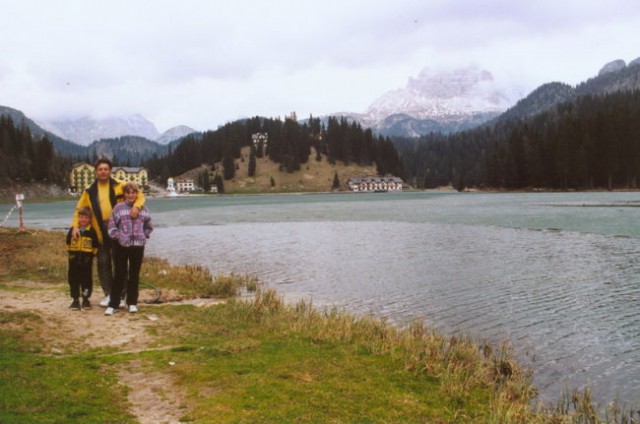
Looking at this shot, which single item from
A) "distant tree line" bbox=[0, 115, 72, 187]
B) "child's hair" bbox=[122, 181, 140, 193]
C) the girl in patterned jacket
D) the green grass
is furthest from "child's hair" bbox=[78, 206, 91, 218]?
"distant tree line" bbox=[0, 115, 72, 187]

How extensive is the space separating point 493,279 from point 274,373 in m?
17.9

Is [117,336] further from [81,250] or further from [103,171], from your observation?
[103,171]

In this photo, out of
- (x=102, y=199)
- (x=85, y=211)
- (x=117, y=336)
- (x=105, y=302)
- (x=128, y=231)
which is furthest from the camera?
(x=105, y=302)

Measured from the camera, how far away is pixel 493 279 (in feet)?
81.1

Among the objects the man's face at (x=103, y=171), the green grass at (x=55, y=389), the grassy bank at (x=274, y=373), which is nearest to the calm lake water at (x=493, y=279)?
the grassy bank at (x=274, y=373)

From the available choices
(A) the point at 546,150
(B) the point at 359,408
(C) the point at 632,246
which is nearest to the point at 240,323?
(B) the point at 359,408

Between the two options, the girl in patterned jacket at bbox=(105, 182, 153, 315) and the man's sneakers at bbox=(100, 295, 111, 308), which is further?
the man's sneakers at bbox=(100, 295, 111, 308)

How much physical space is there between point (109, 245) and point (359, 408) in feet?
30.3

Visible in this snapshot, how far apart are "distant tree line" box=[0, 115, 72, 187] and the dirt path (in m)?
182

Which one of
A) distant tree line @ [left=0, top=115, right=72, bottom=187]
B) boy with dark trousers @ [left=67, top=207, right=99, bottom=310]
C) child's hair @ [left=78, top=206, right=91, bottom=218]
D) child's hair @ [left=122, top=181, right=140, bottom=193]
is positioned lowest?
boy with dark trousers @ [left=67, top=207, right=99, bottom=310]

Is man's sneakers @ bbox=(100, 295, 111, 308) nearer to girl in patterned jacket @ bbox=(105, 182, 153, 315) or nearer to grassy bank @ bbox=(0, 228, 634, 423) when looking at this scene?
grassy bank @ bbox=(0, 228, 634, 423)

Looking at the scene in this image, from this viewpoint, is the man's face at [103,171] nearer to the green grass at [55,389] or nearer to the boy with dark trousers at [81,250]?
the boy with dark trousers at [81,250]

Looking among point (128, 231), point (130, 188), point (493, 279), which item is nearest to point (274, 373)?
point (128, 231)

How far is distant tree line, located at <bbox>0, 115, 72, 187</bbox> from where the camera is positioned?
172m
